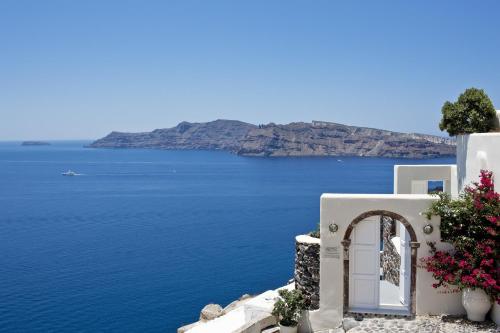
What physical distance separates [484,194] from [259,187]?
87.2 meters

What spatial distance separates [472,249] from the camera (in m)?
10.2

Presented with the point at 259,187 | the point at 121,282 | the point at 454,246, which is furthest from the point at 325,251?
the point at 259,187

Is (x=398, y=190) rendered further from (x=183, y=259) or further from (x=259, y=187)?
(x=259, y=187)

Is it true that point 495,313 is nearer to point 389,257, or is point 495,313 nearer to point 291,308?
point 389,257

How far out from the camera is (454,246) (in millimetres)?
10500

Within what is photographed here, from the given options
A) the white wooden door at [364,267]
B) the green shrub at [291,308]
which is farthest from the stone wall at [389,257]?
the green shrub at [291,308]

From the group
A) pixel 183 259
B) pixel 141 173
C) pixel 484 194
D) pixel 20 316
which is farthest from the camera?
pixel 141 173

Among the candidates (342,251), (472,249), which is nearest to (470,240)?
(472,249)

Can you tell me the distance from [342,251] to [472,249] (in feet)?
8.72

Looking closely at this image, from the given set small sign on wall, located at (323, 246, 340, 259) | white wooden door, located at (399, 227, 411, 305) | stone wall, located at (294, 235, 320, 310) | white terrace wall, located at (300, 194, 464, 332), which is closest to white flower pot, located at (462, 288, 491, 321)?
white terrace wall, located at (300, 194, 464, 332)

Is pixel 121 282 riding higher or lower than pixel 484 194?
lower

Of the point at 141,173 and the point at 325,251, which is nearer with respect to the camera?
the point at 325,251

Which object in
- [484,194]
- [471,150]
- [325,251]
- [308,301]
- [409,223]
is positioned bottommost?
[308,301]

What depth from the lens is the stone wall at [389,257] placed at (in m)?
13.2
